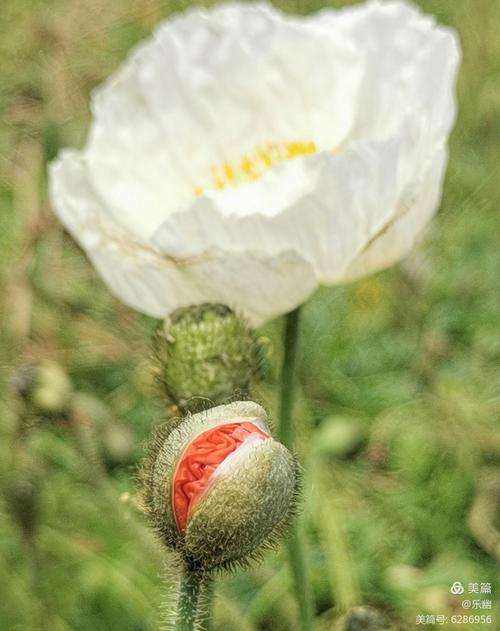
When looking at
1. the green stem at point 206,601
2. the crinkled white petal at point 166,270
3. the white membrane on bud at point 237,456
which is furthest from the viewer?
the crinkled white petal at point 166,270

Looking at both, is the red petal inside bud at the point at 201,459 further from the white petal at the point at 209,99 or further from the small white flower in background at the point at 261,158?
the white petal at the point at 209,99

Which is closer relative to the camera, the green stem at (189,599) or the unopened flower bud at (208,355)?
the green stem at (189,599)

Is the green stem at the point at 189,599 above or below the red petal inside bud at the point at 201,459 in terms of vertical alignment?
below

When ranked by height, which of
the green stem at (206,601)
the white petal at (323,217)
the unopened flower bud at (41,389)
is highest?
the white petal at (323,217)

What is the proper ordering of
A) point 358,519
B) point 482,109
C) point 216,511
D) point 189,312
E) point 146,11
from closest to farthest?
point 216,511
point 189,312
point 358,519
point 482,109
point 146,11

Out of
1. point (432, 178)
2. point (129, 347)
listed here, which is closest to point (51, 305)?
point (129, 347)

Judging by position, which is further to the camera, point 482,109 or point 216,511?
point 482,109


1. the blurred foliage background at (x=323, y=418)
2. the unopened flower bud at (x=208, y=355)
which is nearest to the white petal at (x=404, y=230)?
the unopened flower bud at (x=208, y=355)

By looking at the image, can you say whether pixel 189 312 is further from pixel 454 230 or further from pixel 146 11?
pixel 146 11
